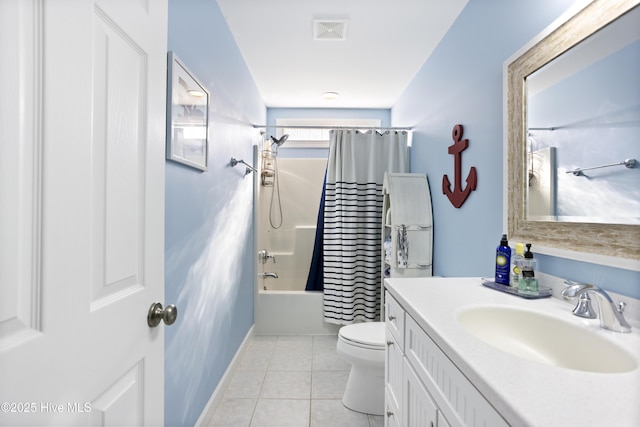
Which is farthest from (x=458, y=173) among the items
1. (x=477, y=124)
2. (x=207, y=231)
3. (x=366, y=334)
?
(x=207, y=231)

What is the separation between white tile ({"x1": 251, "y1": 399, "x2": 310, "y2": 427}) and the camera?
5.76ft

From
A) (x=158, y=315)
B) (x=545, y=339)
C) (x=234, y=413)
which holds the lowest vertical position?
(x=234, y=413)

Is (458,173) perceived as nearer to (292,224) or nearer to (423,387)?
(423,387)

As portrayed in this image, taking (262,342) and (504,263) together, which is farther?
(262,342)

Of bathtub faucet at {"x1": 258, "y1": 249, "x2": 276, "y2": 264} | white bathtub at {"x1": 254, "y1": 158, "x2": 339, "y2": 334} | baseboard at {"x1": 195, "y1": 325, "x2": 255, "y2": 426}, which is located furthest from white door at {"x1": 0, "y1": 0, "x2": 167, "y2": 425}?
white bathtub at {"x1": 254, "y1": 158, "x2": 339, "y2": 334}

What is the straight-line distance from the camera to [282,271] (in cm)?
369

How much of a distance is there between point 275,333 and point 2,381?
2.70 metres

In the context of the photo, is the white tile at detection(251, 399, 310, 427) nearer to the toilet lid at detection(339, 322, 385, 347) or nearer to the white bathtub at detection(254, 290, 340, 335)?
the toilet lid at detection(339, 322, 385, 347)

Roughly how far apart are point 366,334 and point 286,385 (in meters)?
0.68

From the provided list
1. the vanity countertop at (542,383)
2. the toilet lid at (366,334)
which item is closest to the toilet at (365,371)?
the toilet lid at (366,334)

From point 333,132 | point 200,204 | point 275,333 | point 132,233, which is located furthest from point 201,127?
point 275,333

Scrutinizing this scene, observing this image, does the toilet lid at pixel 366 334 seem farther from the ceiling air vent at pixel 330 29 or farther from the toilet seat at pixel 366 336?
the ceiling air vent at pixel 330 29

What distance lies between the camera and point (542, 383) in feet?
1.96

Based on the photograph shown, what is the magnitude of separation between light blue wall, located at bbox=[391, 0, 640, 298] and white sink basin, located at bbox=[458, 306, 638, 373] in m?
0.20
